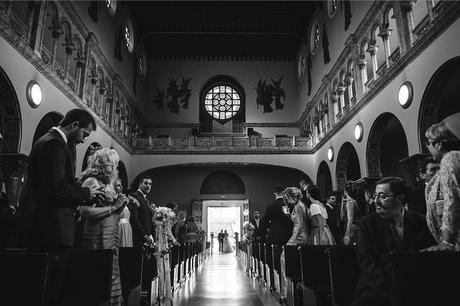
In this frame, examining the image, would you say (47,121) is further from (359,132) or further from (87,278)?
(359,132)

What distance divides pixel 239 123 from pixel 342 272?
21.0 meters

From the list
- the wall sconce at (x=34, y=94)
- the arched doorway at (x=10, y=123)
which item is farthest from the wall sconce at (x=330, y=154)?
the arched doorway at (x=10, y=123)

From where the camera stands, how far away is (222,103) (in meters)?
24.7

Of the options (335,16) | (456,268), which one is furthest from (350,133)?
(456,268)

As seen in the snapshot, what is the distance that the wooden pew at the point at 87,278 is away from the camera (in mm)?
2604

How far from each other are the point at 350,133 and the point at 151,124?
45.1ft

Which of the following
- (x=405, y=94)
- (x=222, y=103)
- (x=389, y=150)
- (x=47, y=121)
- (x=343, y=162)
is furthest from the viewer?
(x=222, y=103)

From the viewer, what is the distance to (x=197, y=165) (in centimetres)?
2092

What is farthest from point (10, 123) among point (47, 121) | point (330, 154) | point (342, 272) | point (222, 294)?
point (330, 154)

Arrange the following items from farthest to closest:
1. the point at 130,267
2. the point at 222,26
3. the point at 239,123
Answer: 1. the point at 239,123
2. the point at 222,26
3. the point at 130,267

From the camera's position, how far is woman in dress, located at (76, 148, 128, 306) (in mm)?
2781

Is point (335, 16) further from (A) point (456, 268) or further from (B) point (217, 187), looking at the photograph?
(A) point (456, 268)

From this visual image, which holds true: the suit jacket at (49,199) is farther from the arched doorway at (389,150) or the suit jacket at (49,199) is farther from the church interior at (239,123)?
the arched doorway at (389,150)

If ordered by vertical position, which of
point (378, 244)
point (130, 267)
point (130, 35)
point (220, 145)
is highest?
point (130, 35)
